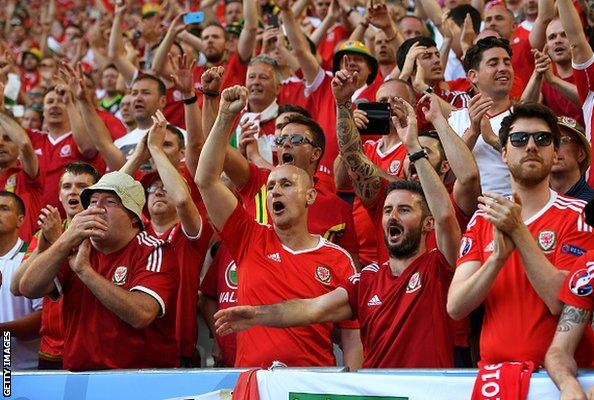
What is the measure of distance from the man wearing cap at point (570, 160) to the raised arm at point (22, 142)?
15.0 ft

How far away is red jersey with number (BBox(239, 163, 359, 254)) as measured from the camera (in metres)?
7.34

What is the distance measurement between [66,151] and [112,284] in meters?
3.83

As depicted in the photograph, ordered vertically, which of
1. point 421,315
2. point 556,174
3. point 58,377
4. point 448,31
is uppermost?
point 448,31

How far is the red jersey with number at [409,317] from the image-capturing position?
5.80 metres

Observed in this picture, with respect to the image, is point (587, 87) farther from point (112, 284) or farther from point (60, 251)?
point (60, 251)

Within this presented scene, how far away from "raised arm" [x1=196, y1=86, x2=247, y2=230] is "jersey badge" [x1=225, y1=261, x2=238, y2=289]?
0.73 metres

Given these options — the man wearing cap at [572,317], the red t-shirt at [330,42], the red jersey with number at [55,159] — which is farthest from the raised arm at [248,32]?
the man wearing cap at [572,317]

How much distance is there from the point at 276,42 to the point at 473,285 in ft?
18.7

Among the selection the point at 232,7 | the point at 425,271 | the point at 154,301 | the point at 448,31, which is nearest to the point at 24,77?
the point at 232,7

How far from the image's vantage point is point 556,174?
21.3 ft

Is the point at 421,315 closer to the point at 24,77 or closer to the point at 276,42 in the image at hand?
the point at 276,42

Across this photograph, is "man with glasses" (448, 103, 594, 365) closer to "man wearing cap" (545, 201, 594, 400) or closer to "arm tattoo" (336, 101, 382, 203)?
"man wearing cap" (545, 201, 594, 400)

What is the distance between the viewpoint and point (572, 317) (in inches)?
190

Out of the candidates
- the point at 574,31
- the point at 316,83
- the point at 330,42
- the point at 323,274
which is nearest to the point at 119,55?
the point at 330,42
